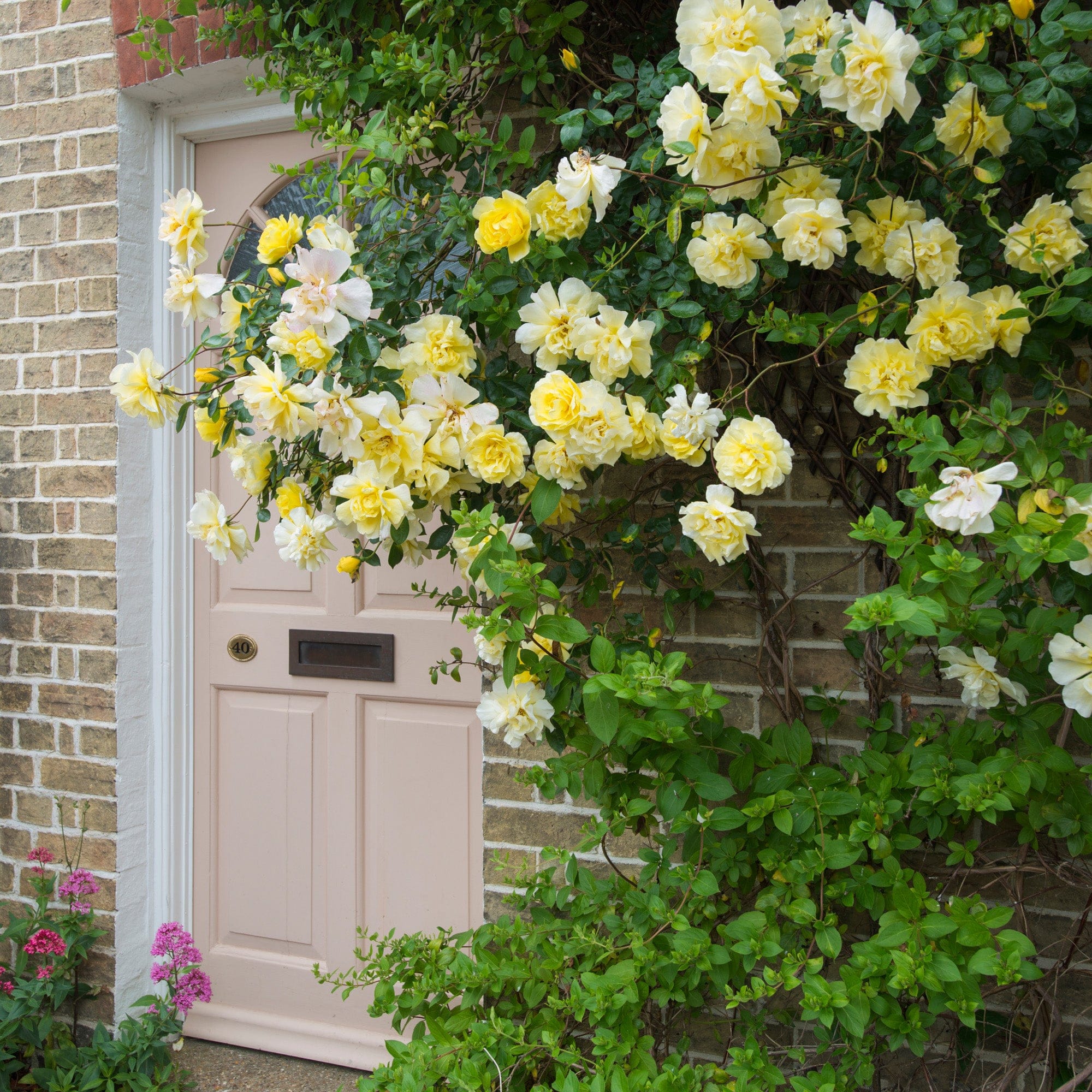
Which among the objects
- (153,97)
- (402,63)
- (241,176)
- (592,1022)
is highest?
(153,97)

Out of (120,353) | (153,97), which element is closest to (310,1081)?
(120,353)

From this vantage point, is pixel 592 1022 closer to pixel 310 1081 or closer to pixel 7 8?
pixel 310 1081

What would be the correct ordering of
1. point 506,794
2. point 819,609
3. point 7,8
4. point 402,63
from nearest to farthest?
point 402,63
point 819,609
point 506,794
point 7,8

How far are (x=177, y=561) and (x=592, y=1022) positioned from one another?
1775 mm

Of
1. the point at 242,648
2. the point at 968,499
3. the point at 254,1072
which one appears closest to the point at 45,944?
the point at 254,1072

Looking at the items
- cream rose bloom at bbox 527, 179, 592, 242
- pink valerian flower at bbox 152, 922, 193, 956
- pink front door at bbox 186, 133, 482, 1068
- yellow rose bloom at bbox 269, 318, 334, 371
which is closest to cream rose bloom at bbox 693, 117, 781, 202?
cream rose bloom at bbox 527, 179, 592, 242

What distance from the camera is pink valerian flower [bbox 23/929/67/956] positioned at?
2.44 m

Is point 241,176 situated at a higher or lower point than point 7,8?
lower

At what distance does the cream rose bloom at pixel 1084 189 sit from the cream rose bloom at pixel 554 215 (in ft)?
2.54

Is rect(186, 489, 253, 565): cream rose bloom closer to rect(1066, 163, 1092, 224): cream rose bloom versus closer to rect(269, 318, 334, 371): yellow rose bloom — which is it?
rect(269, 318, 334, 371): yellow rose bloom

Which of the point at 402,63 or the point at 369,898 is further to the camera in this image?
the point at 369,898

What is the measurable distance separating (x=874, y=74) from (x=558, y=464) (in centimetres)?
71

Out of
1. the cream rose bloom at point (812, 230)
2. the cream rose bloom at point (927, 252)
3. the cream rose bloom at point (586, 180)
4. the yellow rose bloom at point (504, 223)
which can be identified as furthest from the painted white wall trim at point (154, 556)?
the cream rose bloom at point (927, 252)

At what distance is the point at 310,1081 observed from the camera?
8.25ft
